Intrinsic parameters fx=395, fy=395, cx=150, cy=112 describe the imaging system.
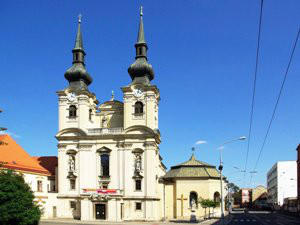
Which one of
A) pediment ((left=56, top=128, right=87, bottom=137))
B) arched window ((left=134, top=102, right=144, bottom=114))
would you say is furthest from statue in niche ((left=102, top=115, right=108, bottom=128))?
arched window ((left=134, top=102, right=144, bottom=114))

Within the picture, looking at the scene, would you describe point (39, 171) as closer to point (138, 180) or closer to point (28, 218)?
point (138, 180)

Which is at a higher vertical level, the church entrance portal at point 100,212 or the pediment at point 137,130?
the pediment at point 137,130

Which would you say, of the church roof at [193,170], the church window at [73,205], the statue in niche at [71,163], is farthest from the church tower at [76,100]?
the church roof at [193,170]

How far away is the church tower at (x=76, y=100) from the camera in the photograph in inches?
2128

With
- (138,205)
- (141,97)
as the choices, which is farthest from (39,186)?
(141,97)

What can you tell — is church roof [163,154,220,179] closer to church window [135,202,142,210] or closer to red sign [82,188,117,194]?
church window [135,202,142,210]

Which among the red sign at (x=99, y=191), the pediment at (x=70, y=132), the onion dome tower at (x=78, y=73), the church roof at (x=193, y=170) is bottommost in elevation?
the red sign at (x=99, y=191)

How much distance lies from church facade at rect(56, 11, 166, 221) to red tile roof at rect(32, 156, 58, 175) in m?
4.49

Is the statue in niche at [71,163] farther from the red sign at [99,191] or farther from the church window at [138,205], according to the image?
the church window at [138,205]

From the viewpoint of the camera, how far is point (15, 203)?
30234mm

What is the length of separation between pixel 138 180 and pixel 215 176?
15615 millimetres

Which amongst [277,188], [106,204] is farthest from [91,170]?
[277,188]

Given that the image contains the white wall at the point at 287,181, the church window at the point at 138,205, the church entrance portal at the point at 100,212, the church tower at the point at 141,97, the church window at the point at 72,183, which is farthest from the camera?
the white wall at the point at 287,181

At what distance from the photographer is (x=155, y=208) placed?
50.8m
